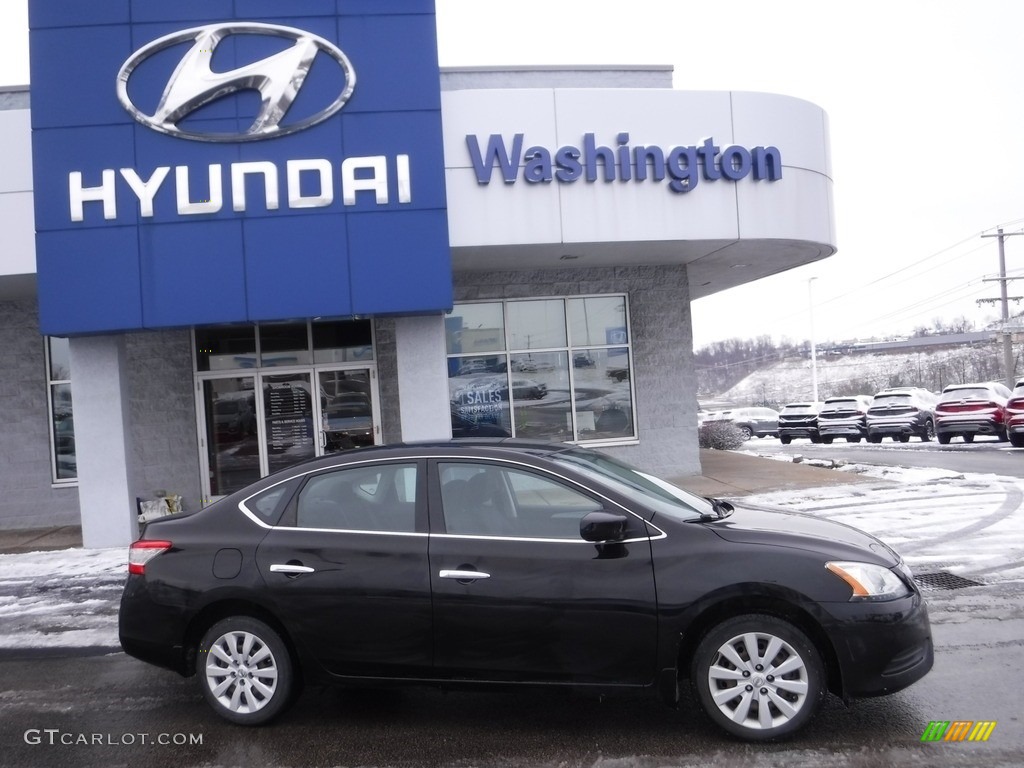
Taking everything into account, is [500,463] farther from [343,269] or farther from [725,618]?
[343,269]

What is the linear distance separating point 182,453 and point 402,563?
10.2m

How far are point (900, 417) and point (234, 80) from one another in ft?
76.9

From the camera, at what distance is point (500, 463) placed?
5059mm

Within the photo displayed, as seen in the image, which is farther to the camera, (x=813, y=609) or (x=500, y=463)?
(x=500, y=463)

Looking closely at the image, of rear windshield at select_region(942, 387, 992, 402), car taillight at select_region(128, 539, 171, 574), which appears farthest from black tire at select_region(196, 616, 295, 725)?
rear windshield at select_region(942, 387, 992, 402)

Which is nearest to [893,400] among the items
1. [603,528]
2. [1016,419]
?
[1016,419]

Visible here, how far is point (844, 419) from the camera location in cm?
2966

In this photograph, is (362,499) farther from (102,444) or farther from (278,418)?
(278,418)

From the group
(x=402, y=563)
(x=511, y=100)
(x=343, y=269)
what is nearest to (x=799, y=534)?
(x=402, y=563)

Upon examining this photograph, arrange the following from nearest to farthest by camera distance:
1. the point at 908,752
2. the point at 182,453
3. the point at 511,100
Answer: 1. the point at 908,752
2. the point at 511,100
3. the point at 182,453

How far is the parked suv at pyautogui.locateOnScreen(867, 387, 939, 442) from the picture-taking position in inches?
Answer: 1102

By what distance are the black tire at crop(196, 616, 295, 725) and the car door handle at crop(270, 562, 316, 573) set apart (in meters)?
0.33

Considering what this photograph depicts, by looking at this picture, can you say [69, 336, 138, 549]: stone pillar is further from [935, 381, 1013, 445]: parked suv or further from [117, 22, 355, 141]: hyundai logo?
[935, 381, 1013, 445]: parked suv

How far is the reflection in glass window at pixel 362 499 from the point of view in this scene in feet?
16.6
